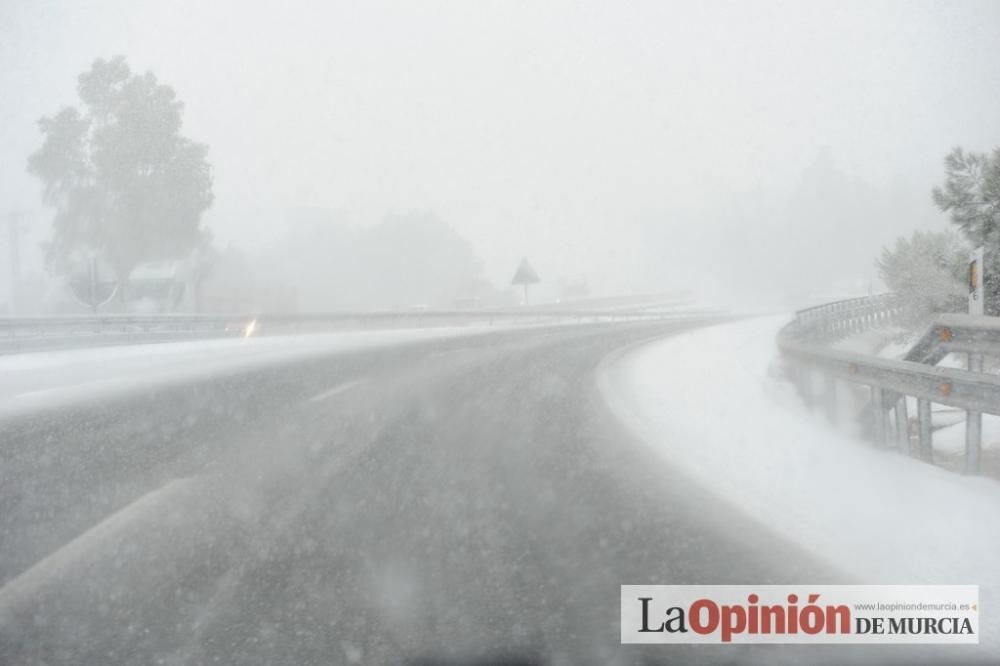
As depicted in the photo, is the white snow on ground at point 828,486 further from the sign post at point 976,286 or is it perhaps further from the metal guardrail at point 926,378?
the sign post at point 976,286

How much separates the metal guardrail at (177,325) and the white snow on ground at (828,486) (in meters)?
15.9

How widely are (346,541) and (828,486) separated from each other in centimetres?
360

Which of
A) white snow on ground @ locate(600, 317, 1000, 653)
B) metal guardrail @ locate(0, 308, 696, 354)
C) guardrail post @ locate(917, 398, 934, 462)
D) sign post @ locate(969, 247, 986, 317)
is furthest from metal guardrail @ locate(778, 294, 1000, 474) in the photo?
metal guardrail @ locate(0, 308, 696, 354)

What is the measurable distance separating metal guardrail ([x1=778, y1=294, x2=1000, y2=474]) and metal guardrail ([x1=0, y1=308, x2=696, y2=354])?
18.2 meters

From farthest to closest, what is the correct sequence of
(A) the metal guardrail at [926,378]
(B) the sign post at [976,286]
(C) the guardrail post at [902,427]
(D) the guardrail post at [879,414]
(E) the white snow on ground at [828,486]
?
1. (B) the sign post at [976,286]
2. (D) the guardrail post at [879,414]
3. (C) the guardrail post at [902,427]
4. (A) the metal guardrail at [926,378]
5. (E) the white snow on ground at [828,486]

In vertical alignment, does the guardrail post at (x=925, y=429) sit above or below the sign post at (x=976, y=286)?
below

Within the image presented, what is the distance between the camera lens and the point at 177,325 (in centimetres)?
2647

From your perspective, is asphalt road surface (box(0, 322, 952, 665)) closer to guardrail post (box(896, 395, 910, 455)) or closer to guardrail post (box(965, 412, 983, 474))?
guardrail post (box(965, 412, 983, 474))

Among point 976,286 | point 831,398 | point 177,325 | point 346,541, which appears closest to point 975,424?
point 831,398

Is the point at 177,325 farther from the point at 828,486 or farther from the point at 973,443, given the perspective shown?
the point at 973,443

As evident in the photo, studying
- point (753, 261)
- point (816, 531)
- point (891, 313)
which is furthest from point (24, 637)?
point (753, 261)

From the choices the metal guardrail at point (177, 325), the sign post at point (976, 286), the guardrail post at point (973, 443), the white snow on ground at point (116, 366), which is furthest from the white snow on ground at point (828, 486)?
the metal guardrail at point (177, 325)

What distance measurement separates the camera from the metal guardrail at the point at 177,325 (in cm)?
A: 1964

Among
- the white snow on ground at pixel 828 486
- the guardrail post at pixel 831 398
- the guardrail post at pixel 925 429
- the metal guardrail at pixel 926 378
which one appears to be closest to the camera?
the white snow on ground at pixel 828 486
